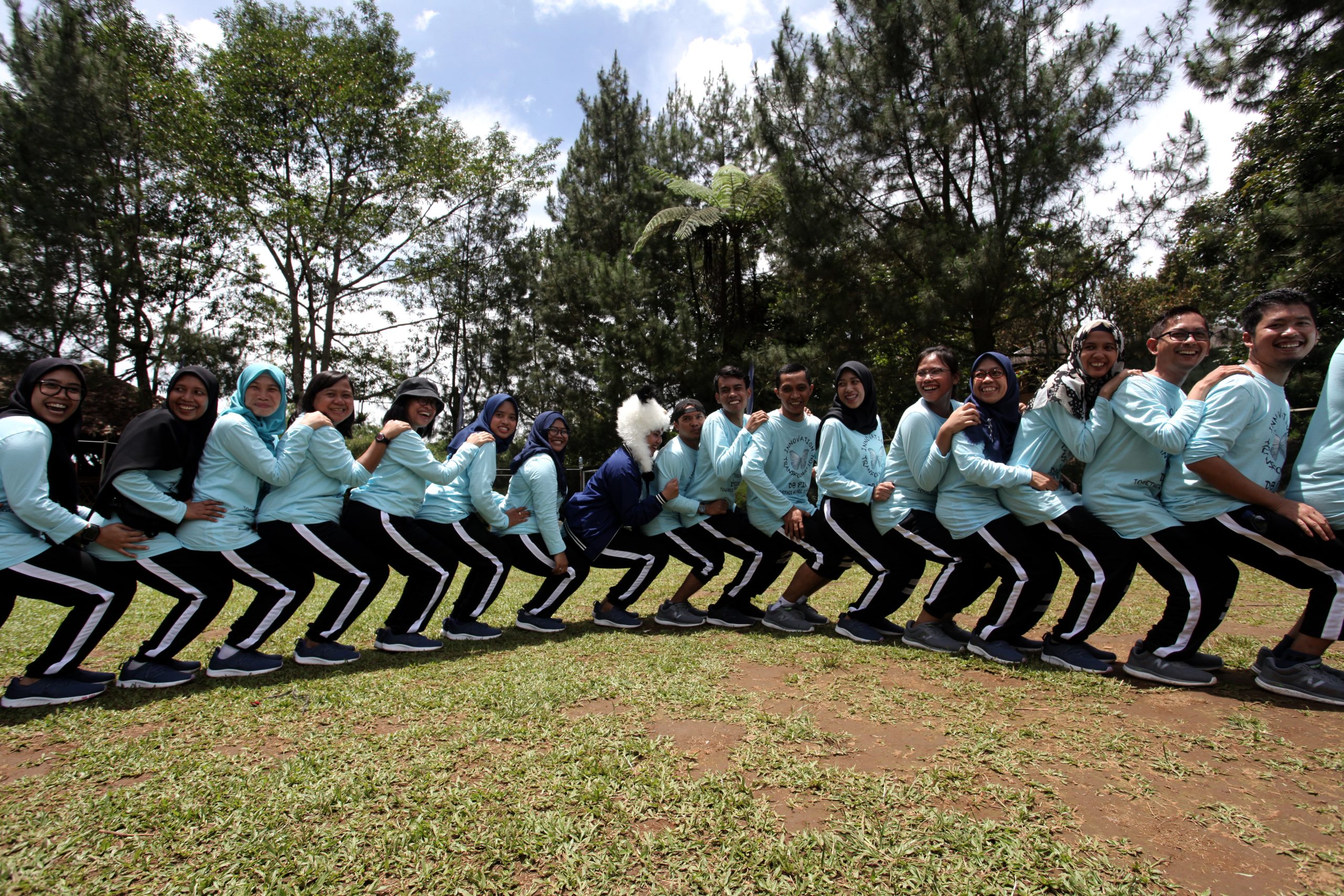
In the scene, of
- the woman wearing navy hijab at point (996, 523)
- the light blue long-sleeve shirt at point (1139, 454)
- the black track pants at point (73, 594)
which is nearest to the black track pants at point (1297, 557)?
the light blue long-sleeve shirt at point (1139, 454)

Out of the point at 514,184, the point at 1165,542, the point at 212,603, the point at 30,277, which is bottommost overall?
the point at 212,603

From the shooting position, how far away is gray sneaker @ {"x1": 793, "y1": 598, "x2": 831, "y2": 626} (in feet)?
18.5

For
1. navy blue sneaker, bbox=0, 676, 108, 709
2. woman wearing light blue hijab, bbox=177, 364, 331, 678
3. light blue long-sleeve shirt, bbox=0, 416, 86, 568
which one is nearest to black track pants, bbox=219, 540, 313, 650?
woman wearing light blue hijab, bbox=177, 364, 331, 678

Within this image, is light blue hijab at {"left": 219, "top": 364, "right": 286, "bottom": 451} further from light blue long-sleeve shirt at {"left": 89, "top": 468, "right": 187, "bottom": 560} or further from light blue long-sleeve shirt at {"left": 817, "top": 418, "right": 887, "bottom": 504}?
light blue long-sleeve shirt at {"left": 817, "top": 418, "right": 887, "bottom": 504}

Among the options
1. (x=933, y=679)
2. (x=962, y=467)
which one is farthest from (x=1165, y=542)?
(x=933, y=679)

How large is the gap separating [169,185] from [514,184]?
11.0 meters

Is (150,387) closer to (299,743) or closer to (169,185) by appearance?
(169,185)

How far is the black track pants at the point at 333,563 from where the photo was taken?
4449 mm

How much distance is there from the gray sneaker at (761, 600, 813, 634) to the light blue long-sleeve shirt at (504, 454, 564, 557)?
1.69 meters

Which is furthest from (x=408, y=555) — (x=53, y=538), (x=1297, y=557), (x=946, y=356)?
(x=1297, y=557)

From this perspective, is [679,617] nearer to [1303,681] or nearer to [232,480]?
[232,480]

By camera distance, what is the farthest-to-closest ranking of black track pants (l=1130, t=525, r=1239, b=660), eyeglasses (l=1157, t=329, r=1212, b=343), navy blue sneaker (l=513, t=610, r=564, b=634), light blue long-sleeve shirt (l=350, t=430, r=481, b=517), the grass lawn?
navy blue sneaker (l=513, t=610, r=564, b=634), light blue long-sleeve shirt (l=350, t=430, r=481, b=517), eyeglasses (l=1157, t=329, r=1212, b=343), black track pants (l=1130, t=525, r=1239, b=660), the grass lawn

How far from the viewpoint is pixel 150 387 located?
20234 mm

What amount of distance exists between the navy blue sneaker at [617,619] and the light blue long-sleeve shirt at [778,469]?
Result: 1.26 metres
